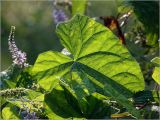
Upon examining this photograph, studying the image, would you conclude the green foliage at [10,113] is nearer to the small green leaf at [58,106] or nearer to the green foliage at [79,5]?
the small green leaf at [58,106]

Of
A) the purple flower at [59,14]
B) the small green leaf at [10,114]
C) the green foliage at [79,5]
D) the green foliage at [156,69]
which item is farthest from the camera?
the purple flower at [59,14]

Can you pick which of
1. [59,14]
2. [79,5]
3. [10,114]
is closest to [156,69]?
[10,114]

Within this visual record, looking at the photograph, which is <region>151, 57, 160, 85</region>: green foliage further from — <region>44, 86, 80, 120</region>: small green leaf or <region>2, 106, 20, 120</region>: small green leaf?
<region>2, 106, 20, 120</region>: small green leaf

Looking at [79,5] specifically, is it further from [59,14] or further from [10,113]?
[10,113]

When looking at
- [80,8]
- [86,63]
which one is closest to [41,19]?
[80,8]

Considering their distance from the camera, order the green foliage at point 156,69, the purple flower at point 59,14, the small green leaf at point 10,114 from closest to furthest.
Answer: the green foliage at point 156,69 < the small green leaf at point 10,114 < the purple flower at point 59,14

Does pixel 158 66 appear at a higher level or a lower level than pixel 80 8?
A: lower

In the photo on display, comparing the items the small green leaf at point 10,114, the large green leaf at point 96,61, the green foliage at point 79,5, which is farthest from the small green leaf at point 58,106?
A: the green foliage at point 79,5

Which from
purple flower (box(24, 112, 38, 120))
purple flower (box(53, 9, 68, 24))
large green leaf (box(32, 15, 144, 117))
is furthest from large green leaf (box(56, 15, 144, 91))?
purple flower (box(53, 9, 68, 24))

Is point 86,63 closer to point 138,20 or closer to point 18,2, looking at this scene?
point 138,20
